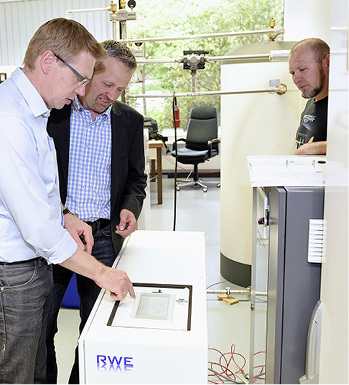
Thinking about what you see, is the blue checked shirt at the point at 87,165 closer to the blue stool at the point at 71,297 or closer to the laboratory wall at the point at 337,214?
the laboratory wall at the point at 337,214

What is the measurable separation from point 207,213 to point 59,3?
3.47 m

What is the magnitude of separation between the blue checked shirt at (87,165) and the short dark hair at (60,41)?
0.47 meters

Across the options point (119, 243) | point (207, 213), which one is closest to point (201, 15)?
point (207, 213)

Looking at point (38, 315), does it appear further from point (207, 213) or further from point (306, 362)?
point (207, 213)

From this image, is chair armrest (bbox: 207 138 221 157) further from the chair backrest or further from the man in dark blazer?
the man in dark blazer

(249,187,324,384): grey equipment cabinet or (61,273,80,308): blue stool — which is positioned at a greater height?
(249,187,324,384): grey equipment cabinet

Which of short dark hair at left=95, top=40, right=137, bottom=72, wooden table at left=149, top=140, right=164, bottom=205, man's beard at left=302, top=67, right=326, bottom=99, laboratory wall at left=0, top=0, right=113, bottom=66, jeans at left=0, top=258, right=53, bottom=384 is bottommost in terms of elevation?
wooden table at left=149, top=140, right=164, bottom=205

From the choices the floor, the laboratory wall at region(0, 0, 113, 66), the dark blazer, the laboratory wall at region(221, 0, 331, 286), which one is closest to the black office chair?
the laboratory wall at region(0, 0, 113, 66)

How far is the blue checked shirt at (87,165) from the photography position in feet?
5.11

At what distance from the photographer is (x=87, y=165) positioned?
156 centimetres

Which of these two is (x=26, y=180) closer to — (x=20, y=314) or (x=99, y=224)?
(x=20, y=314)

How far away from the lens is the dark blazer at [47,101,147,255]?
1.55m

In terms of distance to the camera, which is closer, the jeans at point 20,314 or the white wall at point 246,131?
the jeans at point 20,314

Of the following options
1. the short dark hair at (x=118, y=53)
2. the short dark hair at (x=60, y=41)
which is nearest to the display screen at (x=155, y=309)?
the short dark hair at (x=60, y=41)
